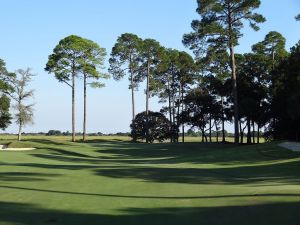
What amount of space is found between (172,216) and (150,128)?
60330 mm

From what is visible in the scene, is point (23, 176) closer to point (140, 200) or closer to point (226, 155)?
point (140, 200)

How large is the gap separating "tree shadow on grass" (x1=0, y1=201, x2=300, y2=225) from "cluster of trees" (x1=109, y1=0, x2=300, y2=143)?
100 ft

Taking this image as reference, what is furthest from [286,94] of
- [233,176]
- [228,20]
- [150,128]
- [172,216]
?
[172,216]

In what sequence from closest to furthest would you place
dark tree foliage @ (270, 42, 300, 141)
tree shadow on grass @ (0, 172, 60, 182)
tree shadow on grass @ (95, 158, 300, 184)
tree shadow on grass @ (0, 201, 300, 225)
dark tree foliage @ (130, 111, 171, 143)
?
1. tree shadow on grass @ (0, 201, 300, 225)
2. tree shadow on grass @ (95, 158, 300, 184)
3. tree shadow on grass @ (0, 172, 60, 182)
4. dark tree foliage @ (270, 42, 300, 141)
5. dark tree foliage @ (130, 111, 171, 143)

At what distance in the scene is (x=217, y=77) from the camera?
68.1m

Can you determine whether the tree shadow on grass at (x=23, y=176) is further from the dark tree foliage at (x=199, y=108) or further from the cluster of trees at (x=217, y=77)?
the dark tree foliage at (x=199, y=108)

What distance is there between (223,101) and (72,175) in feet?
162

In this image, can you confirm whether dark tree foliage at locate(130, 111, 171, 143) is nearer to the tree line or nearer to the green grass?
the tree line

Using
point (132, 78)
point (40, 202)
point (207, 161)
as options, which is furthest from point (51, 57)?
point (40, 202)

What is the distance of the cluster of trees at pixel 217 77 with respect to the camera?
147 feet

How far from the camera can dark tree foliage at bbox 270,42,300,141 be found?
46312mm

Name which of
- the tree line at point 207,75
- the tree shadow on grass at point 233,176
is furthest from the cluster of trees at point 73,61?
the tree shadow on grass at point 233,176

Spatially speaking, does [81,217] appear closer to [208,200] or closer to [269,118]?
[208,200]

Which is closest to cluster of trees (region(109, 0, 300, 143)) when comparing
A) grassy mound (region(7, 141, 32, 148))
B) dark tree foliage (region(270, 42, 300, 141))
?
dark tree foliage (region(270, 42, 300, 141))
